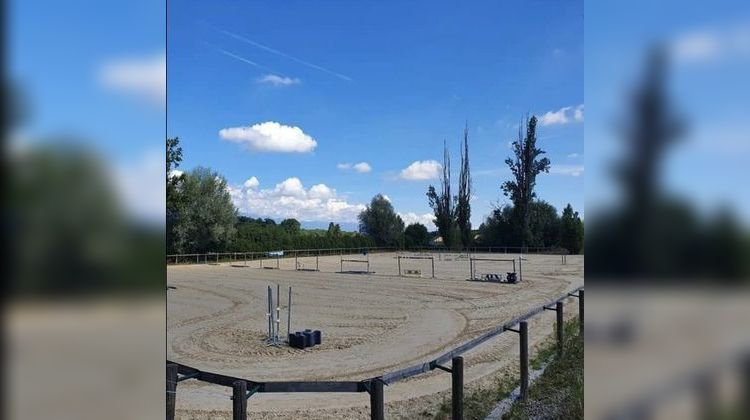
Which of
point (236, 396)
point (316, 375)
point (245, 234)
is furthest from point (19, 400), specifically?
point (316, 375)

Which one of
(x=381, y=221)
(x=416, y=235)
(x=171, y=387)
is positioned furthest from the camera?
(x=416, y=235)

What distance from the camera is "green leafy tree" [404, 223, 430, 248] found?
3975 millimetres

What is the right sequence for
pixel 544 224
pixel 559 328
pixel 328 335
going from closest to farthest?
pixel 544 224
pixel 559 328
pixel 328 335

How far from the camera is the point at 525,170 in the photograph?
3389 mm

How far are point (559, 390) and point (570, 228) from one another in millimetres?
1466

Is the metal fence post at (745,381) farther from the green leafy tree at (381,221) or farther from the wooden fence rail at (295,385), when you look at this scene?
the green leafy tree at (381,221)

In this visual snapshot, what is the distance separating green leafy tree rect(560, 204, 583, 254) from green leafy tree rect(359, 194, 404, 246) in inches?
49.9

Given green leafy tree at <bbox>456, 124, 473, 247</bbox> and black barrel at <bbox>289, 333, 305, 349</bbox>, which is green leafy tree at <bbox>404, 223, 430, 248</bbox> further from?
black barrel at <bbox>289, 333, 305, 349</bbox>

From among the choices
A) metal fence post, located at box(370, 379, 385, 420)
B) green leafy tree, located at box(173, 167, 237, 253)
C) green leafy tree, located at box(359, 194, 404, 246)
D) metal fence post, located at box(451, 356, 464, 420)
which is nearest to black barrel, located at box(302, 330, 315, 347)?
green leafy tree, located at box(359, 194, 404, 246)

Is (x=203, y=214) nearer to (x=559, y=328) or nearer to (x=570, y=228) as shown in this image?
(x=570, y=228)

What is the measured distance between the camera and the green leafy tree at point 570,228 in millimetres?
2670

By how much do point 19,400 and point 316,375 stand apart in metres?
4.28

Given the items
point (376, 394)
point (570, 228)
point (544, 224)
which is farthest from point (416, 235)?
point (376, 394)

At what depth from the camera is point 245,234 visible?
346cm
